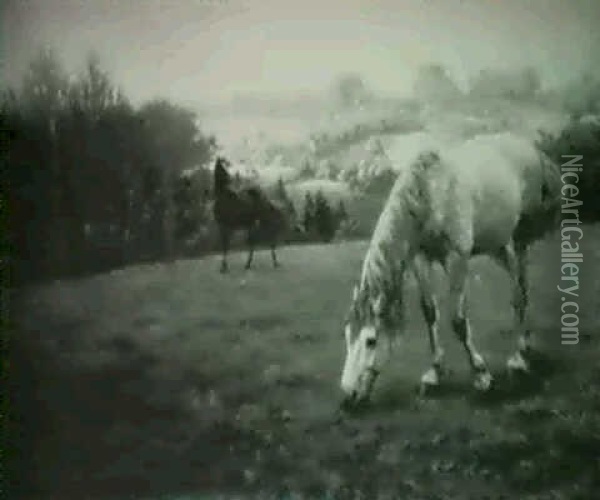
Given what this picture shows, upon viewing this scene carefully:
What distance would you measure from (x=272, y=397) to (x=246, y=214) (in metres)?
0.65

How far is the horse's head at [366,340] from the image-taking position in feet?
9.95

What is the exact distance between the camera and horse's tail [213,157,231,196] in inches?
124

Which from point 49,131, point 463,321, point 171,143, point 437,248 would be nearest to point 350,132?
point 437,248

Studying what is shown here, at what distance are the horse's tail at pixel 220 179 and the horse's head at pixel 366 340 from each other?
592mm

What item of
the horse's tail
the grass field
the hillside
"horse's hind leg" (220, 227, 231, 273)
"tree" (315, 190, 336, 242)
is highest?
the hillside

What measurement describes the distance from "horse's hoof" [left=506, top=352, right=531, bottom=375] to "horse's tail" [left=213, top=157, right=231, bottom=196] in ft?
3.80

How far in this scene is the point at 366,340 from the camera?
3053 millimetres

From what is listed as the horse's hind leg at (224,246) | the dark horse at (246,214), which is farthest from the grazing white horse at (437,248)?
the horse's hind leg at (224,246)

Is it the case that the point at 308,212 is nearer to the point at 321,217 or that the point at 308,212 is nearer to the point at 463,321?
the point at 321,217

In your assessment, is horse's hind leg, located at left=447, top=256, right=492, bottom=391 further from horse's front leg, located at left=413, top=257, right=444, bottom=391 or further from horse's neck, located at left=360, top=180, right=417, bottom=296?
horse's neck, located at left=360, top=180, right=417, bottom=296

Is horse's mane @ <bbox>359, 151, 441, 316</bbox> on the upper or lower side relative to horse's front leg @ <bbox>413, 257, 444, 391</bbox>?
upper

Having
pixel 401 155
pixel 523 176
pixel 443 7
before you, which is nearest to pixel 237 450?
pixel 401 155

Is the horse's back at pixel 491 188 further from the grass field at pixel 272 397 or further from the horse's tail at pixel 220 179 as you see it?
the horse's tail at pixel 220 179

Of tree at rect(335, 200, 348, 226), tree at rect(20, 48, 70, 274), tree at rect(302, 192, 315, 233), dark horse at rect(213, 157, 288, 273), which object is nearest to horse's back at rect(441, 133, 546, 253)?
tree at rect(335, 200, 348, 226)
